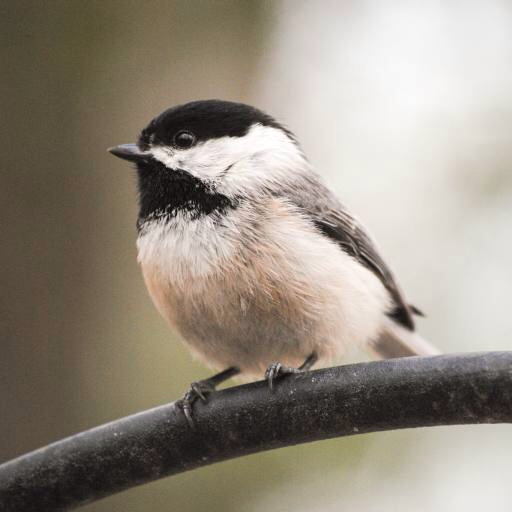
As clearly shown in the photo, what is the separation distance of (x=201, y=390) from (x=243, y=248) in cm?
46

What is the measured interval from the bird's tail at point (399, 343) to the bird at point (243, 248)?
219 millimetres

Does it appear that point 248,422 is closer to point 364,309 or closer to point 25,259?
point 364,309

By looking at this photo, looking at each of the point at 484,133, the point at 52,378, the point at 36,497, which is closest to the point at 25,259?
the point at 52,378

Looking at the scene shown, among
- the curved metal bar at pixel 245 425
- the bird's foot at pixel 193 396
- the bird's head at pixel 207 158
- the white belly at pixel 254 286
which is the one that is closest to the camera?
the curved metal bar at pixel 245 425

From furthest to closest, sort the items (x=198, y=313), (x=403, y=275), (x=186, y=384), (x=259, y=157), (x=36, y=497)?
(x=403, y=275) < (x=186, y=384) < (x=259, y=157) < (x=198, y=313) < (x=36, y=497)

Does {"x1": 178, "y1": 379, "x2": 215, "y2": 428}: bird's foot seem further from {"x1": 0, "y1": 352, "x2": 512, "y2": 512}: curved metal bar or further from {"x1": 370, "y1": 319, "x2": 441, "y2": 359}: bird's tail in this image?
{"x1": 370, "y1": 319, "x2": 441, "y2": 359}: bird's tail

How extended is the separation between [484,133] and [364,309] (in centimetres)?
279

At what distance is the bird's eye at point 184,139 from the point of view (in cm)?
285

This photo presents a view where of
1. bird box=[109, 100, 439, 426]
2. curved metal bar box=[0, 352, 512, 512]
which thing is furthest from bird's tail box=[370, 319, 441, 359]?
curved metal bar box=[0, 352, 512, 512]

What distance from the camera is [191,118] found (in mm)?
2879

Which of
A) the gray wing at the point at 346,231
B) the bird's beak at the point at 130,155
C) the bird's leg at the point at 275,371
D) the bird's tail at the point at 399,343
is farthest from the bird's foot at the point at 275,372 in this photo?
the bird's tail at the point at 399,343

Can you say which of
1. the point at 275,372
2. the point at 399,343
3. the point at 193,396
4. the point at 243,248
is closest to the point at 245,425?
the point at 275,372

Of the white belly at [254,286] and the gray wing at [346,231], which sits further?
the gray wing at [346,231]

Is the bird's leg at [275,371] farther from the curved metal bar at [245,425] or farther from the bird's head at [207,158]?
the bird's head at [207,158]
